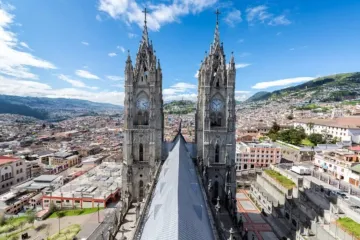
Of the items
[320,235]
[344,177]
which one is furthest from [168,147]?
[344,177]

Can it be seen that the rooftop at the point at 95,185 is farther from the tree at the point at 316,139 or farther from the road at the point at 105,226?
the tree at the point at 316,139

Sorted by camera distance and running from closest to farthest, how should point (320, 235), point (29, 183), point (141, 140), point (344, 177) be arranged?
point (320, 235) < point (141, 140) < point (344, 177) < point (29, 183)

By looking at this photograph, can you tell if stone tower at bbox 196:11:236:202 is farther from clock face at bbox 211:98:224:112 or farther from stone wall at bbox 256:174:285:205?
stone wall at bbox 256:174:285:205

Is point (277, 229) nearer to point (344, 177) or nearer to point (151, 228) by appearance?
point (344, 177)

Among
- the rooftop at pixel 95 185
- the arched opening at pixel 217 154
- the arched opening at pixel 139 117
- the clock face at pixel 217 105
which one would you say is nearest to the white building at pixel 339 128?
the arched opening at pixel 217 154

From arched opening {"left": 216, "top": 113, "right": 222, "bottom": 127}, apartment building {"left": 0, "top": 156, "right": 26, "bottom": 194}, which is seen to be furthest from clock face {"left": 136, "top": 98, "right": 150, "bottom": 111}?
apartment building {"left": 0, "top": 156, "right": 26, "bottom": 194}

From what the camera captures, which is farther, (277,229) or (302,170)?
(302,170)
